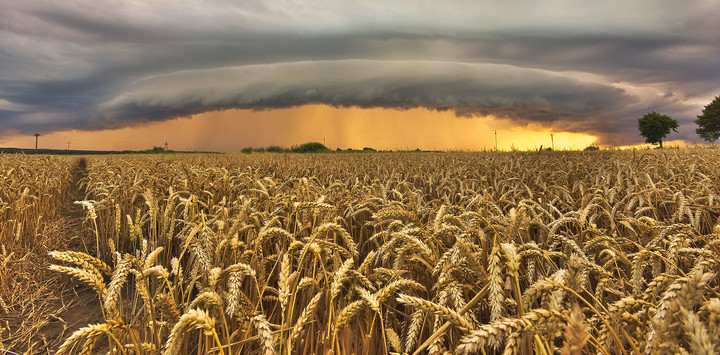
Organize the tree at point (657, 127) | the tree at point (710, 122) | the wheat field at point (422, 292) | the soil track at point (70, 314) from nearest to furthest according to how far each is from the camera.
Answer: the wheat field at point (422, 292) → the soil track at point (70, 314) → the tree at point (710, 122) → the tree at point (657, 127)

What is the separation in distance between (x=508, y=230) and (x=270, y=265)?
6.78 feet

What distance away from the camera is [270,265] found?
10.4 ft

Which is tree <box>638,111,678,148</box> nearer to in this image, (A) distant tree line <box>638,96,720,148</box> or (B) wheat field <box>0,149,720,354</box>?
(A) distant tree line <box>638,96,720,148</box>

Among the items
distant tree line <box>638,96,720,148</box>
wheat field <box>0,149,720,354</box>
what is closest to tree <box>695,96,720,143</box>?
distant tree line <box>638,96,720,148</box>

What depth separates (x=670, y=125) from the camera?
283ft

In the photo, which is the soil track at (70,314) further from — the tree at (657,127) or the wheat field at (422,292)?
the tree at (657,127)

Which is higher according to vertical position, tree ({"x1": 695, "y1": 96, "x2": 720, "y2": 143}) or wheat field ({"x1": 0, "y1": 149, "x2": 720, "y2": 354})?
tree ({"x1": 695, "y1": 96, "x2": 720, "y2": 143})

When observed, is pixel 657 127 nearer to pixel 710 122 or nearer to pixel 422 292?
pixel 710 122

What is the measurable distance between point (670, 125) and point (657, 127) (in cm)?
316

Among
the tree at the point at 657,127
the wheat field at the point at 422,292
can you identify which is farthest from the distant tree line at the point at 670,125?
the wheat field at the point at 422,292

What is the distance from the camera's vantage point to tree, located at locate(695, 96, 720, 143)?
77625 millimetres

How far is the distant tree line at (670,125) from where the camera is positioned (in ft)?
256

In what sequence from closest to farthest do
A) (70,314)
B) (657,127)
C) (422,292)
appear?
(422,292), (70,314), (657,127)

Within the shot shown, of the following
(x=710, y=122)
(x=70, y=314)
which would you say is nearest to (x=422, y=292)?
(x=70, y=314)
